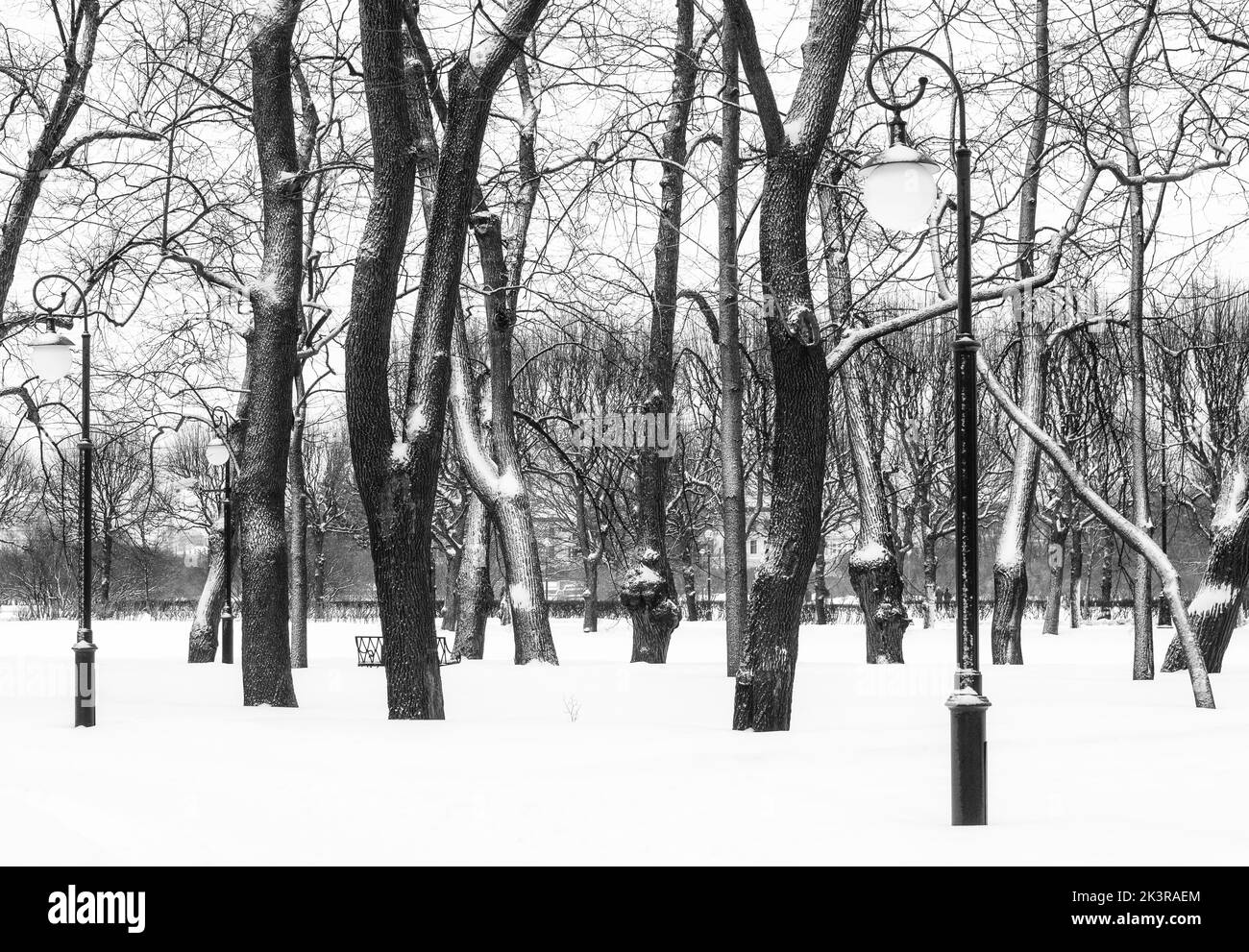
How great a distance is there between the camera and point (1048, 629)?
40.0 meters

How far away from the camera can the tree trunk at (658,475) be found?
21891 millimetres

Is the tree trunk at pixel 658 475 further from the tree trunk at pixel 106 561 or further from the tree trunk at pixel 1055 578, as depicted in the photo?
the tree trunk at pixel 106 561

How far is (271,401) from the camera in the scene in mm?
14992

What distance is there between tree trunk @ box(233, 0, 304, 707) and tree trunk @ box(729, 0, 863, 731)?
5547mm

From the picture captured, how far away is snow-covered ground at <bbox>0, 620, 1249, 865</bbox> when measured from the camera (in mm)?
7492

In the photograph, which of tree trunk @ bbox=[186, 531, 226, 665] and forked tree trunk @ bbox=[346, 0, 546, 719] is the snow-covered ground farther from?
tree trunk @ bbox=[186, 531, 226, 665]

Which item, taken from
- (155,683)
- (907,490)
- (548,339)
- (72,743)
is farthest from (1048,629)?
(72,743)

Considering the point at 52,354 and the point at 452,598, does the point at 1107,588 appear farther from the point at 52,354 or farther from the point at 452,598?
the point at 52,354

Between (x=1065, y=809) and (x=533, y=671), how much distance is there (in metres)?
12.3

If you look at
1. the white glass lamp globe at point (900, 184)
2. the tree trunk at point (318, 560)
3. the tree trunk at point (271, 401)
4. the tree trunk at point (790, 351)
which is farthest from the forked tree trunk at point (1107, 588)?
the white glass lamp globe at point (900, 184)

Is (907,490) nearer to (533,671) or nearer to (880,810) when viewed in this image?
(533,671)

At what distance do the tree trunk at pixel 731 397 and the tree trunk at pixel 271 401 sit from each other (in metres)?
5.60

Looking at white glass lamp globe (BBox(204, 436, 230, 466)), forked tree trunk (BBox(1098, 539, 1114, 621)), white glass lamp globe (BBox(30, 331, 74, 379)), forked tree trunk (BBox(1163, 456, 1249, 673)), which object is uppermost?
white glass lamp globe (BBox(30, 331, 74, 379))

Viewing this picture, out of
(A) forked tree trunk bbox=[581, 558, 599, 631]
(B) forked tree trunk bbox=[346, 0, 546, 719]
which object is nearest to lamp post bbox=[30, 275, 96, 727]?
(B) forked tree trunk bbox=[346, 0, 546, 719]
